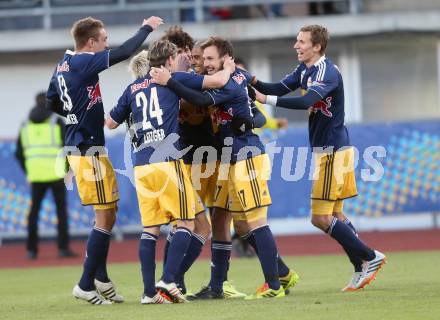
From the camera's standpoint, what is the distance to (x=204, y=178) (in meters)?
9.95

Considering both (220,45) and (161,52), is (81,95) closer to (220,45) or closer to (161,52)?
(161,52)

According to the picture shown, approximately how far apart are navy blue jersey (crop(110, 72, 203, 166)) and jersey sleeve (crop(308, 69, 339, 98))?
3.77 ft

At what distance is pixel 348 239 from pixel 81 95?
106 inches

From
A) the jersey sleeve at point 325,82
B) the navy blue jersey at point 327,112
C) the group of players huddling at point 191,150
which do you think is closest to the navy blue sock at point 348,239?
the group of players huddling at point 191,150

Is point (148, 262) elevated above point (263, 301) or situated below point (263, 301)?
above

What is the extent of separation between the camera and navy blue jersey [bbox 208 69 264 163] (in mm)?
9359

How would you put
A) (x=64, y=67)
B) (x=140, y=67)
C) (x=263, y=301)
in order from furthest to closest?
(x=64, y=67) < (x=140, y=67) < (x=263, y=301)

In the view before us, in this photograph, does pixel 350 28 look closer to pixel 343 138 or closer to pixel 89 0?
pixel 89 0

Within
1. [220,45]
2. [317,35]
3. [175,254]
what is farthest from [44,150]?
[175,254]

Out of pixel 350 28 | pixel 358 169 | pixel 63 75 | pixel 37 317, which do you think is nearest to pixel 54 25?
pixel 350 28

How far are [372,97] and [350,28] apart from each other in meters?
1.54

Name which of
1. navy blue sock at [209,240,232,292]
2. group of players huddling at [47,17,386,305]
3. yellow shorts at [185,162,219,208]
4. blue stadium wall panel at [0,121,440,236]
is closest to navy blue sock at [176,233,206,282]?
group of players huddling at [47,17,386,305]

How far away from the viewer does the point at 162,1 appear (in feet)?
73.5

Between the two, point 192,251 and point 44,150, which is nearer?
point 192,251
